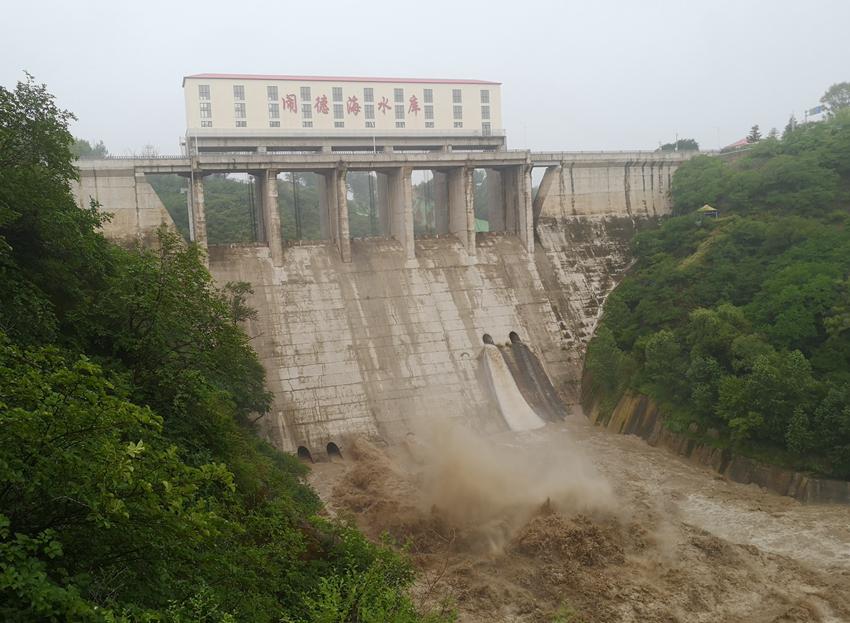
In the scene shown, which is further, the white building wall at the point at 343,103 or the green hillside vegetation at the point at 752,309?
the white building wall at the point at 343,103

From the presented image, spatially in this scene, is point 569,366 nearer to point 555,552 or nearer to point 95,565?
point 555,552

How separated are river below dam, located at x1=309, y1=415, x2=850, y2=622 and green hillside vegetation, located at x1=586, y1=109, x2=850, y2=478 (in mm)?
1872

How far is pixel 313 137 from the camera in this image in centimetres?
3694

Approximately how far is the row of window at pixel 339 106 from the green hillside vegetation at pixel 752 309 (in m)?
11.0

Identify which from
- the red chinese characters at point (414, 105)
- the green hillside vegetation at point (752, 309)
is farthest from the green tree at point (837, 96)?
the red chinese characters at point (414, 105)

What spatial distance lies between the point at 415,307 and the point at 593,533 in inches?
591

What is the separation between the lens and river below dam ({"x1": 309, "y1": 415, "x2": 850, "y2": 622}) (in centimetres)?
1619

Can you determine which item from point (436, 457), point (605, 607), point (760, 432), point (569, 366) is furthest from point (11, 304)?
point (569, 366)

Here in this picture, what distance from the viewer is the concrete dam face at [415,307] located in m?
28.4

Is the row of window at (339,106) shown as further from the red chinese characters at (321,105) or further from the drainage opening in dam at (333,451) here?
the drainage opening in dam at (333,451)

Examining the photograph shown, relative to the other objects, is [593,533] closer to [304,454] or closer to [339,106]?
[304,454]

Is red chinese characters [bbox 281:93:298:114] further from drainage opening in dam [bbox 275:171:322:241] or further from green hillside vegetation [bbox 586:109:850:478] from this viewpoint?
green hillside vegetation [bbox 586:109:850:478]

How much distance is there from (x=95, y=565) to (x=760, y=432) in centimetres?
1959

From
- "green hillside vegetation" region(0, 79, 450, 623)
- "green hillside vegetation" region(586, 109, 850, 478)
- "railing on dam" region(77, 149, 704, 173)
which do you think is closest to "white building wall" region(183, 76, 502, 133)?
"railing on dam" region(77, 149, 704, 173)
